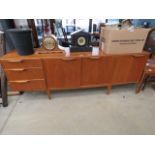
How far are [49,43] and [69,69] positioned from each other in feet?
1.50

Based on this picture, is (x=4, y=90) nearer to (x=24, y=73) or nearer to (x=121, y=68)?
(x=24, y=73)

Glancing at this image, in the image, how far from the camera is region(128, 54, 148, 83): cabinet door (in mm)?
1704

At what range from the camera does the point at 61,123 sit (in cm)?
154

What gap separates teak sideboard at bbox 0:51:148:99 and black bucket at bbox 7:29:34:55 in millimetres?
84

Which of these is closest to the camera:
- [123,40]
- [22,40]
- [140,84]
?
[22,40]

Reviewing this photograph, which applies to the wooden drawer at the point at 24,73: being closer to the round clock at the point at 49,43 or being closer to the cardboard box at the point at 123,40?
the round clock at the point at 49,43

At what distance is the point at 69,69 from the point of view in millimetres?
1640

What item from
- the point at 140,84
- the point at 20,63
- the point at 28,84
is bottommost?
the point at 140,84

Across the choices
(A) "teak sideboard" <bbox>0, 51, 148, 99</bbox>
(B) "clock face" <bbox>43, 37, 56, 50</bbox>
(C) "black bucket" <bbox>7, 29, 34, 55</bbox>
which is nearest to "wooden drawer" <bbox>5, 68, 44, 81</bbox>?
(A) "teak sideboard" <bbox>0, 51, 148, 99</bbox>

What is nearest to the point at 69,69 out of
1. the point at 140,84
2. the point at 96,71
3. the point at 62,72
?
the point at 62,72

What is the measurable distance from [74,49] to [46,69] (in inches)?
18.9

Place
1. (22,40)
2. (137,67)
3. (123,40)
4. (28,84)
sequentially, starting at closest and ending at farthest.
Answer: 1. (22,40)
2. (123,40)
3. (28,84)
4. (137,67)

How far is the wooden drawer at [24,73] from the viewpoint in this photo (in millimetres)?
1539

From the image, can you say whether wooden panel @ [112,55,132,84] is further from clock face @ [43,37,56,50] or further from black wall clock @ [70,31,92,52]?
clock face @ [43,37,56,50]
